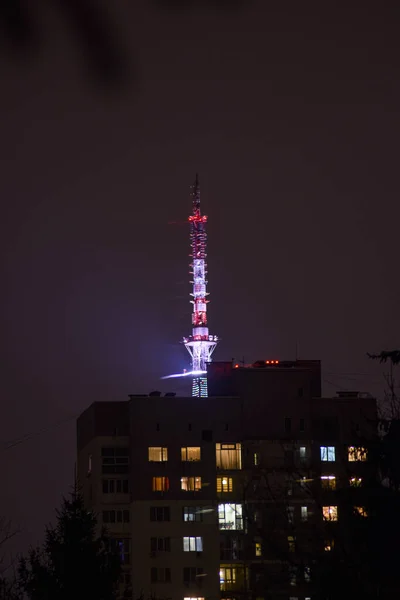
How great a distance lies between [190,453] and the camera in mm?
59438

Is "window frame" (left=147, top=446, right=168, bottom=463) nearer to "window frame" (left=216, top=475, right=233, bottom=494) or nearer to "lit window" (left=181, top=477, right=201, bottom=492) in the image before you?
"lit window" (left=181, top=477, right=201, bottom=492)

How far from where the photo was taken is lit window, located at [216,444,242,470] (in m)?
59.9

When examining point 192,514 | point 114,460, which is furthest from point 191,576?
point 114,460

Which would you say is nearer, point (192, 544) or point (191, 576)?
point (191, 576)

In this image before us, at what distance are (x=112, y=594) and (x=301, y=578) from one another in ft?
15.2

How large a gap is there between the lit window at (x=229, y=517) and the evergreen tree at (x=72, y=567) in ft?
112

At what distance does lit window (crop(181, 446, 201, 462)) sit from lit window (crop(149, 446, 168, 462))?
795 mm

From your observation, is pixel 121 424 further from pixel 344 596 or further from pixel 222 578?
pixel 344 596

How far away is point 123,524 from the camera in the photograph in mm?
58219

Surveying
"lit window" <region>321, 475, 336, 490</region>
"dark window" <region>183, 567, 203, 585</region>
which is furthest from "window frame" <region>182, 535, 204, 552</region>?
"lit window" <region>321, 475, 336, 490</region>

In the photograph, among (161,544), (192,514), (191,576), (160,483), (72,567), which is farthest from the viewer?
(160,483)

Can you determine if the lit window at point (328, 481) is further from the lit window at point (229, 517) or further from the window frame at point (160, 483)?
the window frame at point (160, 483)

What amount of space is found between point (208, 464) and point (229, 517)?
2548 millimetres

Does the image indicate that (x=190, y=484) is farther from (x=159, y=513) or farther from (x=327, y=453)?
(x=327, y=453)
